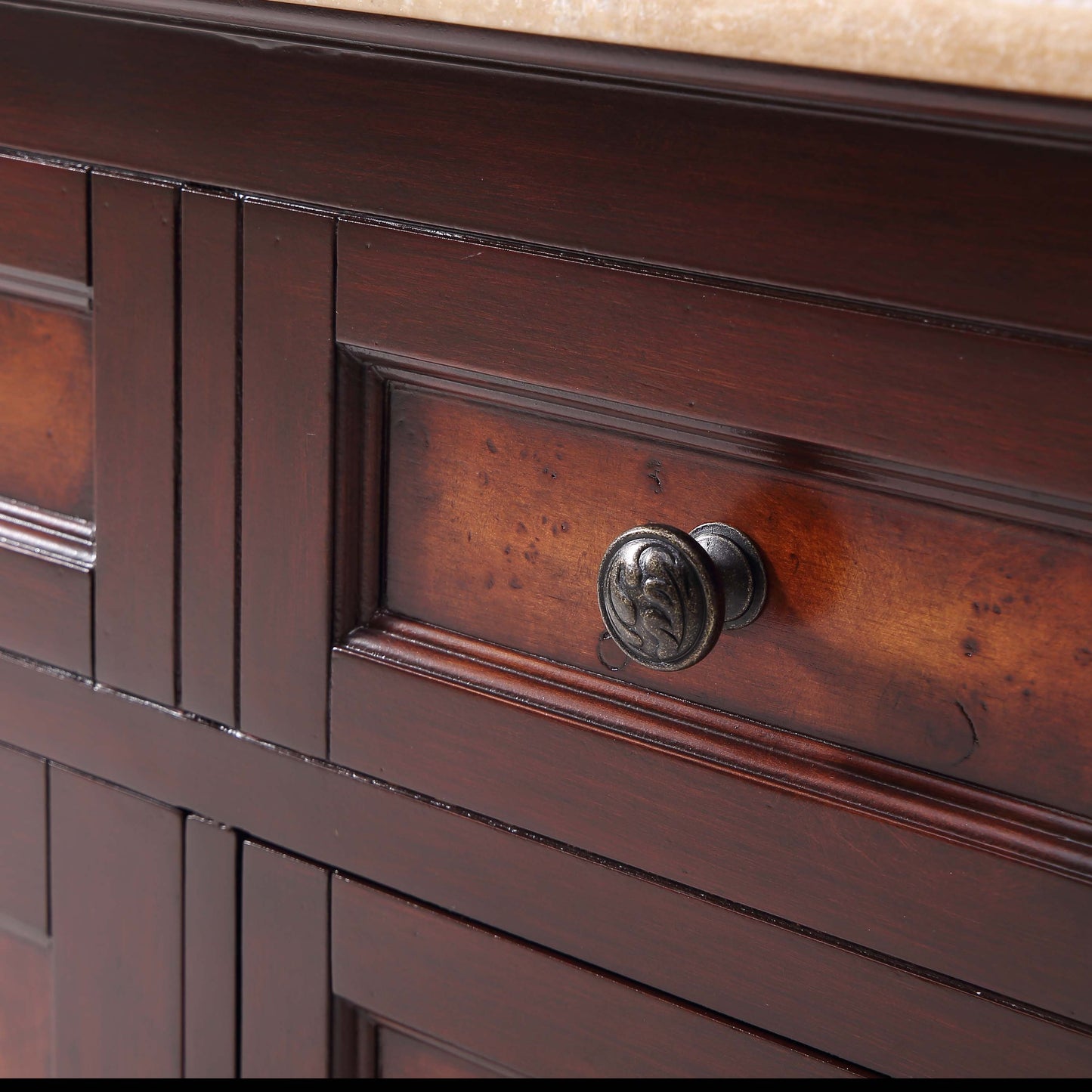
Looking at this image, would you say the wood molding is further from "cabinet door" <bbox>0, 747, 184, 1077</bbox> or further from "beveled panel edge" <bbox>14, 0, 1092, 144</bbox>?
"beveled panel edge" <bbox>14, 0, 1092, 144</bbox>

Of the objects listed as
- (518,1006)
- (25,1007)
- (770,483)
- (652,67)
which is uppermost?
(652,67)

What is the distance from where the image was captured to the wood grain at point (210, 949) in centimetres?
56

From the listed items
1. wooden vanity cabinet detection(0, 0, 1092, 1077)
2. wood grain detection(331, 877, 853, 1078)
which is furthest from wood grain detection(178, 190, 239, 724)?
wood grain detection(331, 877, 853, 1078)

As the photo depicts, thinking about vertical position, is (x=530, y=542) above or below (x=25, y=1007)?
above

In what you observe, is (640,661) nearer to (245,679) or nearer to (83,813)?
(245,679)

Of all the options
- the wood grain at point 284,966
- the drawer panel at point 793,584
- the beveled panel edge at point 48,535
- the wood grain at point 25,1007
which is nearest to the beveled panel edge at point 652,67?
the drawer panel at point 793,584

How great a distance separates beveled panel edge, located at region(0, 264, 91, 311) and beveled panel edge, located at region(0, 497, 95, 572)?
96mm

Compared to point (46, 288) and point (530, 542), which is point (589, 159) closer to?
point (530, 542)

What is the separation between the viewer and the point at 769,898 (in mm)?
435

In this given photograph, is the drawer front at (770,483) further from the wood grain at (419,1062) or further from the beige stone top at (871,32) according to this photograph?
the wood grain at (419,1062)

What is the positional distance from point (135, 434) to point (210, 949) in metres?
0.24

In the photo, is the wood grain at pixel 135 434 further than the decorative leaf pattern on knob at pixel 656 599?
Yes

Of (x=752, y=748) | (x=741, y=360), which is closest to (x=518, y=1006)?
(x=752, y=748)

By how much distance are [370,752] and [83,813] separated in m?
0.18
